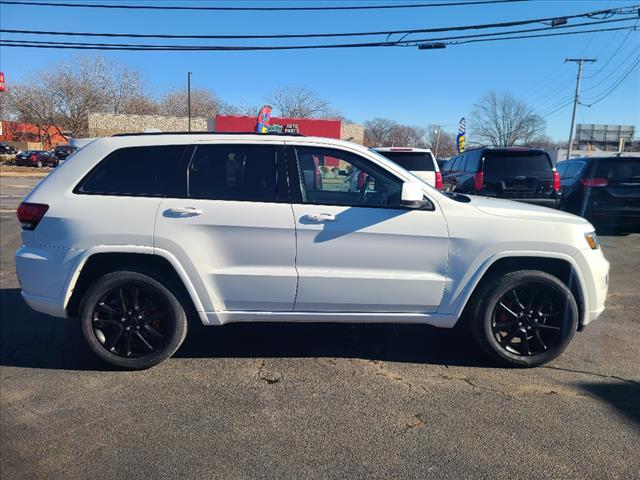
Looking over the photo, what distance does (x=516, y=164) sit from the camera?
10297mm

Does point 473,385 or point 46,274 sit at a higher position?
point 46,274

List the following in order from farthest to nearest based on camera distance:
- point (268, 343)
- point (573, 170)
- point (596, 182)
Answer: point (573, 170) → point (596, 182) → point (268, 343)

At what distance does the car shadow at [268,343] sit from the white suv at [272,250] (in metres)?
0.41

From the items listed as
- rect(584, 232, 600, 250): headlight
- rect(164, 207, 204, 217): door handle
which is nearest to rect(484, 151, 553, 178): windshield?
rect(584, 232, 600, 250): headlight

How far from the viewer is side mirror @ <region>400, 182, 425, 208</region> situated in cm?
366

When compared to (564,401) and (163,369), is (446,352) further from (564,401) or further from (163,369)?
(163,369)

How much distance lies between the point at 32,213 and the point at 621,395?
4561mm

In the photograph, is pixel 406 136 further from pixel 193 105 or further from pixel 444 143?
pixel 193 105

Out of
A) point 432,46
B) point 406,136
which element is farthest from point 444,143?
point 432,46

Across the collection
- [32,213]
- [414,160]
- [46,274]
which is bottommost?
[46,274]

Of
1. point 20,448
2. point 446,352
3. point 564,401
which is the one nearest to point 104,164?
point 20,448

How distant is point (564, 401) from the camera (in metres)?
3.46

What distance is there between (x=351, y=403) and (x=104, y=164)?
2.62 metres

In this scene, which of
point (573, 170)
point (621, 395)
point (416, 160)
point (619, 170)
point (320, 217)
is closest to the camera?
point (621, 395)
